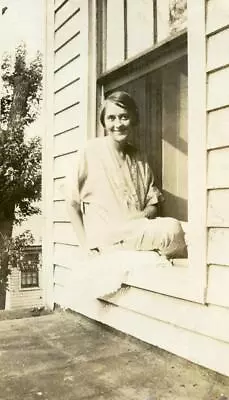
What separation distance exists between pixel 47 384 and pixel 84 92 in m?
1.73

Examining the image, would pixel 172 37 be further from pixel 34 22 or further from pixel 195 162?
pixel 34 22

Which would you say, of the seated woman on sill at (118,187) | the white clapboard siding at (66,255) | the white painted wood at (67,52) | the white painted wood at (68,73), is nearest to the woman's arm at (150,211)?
the seated woman on sill at (118,187)

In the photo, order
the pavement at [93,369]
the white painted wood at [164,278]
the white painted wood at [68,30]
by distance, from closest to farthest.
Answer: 1. the pavement at [93,369]
2. the white painted wood at [164,278]
3. the white painted wood at [68,30]

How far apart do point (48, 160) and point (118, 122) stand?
102cm

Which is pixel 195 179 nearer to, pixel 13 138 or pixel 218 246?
pixel 218 246

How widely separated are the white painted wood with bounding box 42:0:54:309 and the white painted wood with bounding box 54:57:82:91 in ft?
0.28

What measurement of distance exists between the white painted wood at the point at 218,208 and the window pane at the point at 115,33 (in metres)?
1.13

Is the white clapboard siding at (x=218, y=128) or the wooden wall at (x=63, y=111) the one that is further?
the wooden wall at (x=63, y=111)

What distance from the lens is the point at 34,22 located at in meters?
2.82

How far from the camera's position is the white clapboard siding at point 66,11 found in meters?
2.88

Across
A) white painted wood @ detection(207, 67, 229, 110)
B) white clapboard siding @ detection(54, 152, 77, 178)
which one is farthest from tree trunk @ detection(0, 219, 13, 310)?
white painted wood @ detection(207, 67, 229, 110)

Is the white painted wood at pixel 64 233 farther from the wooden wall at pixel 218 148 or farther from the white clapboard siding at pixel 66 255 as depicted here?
the wooden wall at pixel 218 148

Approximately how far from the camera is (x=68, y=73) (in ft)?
9.76

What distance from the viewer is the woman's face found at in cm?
235
